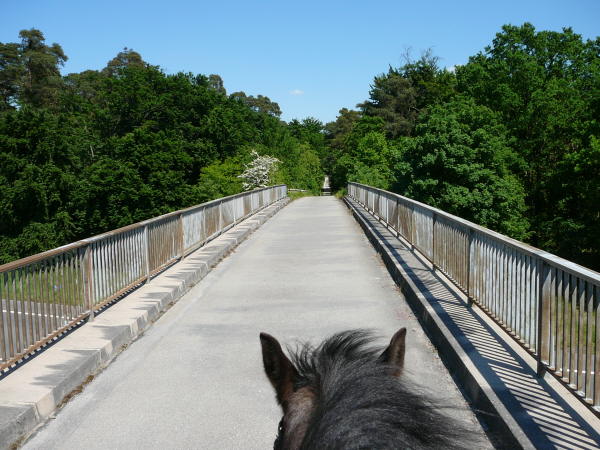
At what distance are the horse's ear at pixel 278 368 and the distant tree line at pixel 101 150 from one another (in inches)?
1850

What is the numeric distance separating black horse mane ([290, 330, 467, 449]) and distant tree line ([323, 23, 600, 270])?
108ft

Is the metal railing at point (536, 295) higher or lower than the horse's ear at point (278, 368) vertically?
lower

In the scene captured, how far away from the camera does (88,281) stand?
764 cm

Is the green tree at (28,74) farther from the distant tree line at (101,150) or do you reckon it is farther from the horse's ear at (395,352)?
the horse's ear at (395,352)

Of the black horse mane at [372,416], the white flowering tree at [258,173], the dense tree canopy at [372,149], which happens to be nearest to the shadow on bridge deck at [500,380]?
the black horse mane at [372,416]

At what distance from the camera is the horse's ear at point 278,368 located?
93.9 inches

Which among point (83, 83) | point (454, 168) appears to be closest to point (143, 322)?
point (454, 168)

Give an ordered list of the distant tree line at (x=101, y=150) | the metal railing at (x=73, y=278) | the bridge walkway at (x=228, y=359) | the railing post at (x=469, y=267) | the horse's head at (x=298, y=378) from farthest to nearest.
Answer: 1. the distant tree line at (x=101, y=150)
2. the railing post at (x=469, y=267)
3. the metal railing at (x=73, y=278)
4. the bridge walkway at (x=228, y=359)
5. the horse's head at (x=298, y=378)

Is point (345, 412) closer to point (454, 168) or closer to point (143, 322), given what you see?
point (143, 322)

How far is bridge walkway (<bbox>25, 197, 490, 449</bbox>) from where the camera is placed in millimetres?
4703

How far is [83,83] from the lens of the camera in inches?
3164

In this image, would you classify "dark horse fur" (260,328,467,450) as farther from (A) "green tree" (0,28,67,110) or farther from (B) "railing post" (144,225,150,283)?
(A) "green tree" (0,28,67,110)

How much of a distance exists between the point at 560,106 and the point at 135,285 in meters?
45.2

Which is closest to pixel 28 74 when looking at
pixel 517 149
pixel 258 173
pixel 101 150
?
pixel 101 150
